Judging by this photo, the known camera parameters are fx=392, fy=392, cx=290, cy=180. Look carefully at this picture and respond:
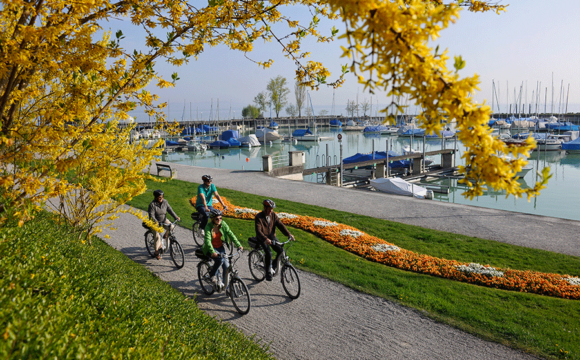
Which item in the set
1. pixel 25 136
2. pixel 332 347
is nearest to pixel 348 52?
pixel 25 136

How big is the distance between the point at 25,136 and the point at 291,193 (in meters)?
16.4

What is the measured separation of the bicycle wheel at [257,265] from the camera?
9150mm

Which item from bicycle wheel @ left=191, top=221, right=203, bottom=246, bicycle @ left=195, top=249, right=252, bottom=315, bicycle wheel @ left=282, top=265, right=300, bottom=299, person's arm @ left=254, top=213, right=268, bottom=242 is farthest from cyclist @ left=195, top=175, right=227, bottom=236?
bicycle wheel @ left=282, top=265, right=300, bottom=299

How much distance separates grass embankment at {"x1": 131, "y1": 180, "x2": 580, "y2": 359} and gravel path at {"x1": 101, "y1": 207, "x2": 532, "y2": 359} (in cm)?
43

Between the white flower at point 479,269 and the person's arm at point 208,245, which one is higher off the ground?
the person's arm at point 208,245

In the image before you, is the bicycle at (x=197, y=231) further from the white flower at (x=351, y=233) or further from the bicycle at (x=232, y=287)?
the white flower at (x=351, y=233)

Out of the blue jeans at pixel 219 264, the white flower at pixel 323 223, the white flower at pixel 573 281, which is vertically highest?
the blue jeans at pixel 219 264

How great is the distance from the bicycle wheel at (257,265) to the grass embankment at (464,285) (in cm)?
142

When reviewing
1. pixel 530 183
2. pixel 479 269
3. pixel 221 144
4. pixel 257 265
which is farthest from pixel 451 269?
pixel 221 144

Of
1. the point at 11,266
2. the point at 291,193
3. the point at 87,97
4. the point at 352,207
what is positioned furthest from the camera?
the point at 291,193

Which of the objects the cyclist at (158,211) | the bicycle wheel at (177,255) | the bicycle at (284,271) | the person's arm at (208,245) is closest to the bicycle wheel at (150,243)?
the cyclist at (158,211)

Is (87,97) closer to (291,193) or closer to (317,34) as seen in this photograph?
(317,34)

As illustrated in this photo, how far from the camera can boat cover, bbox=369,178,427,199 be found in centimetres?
2766

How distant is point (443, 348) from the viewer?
6598 mm
